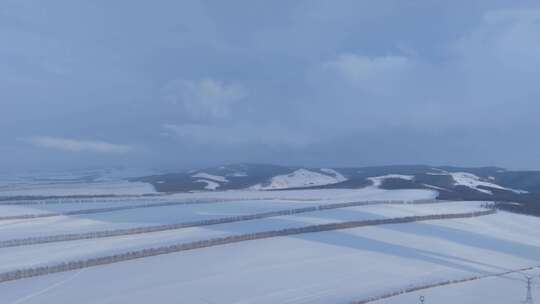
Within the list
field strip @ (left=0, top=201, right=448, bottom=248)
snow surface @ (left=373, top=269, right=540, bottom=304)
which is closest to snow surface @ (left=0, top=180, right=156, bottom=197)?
field strip @ (left=0, top=201, right=448, bottom=248)

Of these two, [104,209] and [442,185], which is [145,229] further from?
[442,185]

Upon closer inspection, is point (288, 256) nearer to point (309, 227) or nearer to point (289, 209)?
point (309, 227)

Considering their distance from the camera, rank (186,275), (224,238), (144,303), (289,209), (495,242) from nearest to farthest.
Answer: (144,303) → (186,275) → (224,238) → (495,242) → (289,209)

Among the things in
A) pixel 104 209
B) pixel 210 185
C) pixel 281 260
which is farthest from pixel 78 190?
pixel 281 260

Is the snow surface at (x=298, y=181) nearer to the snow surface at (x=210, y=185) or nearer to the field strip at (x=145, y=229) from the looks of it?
the snow surface at (x=210, y=185)

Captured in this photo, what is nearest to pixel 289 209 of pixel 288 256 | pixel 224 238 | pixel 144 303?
pixel 224 238

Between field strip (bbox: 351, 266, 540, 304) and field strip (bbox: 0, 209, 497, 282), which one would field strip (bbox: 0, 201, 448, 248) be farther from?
field strip (bbox: 351, 266, 540, 304)
